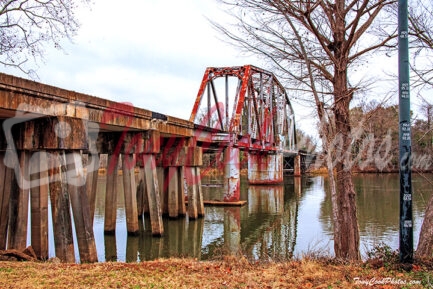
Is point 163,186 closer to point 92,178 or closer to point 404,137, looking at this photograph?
point 92,178

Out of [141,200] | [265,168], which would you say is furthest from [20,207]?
[265,168]

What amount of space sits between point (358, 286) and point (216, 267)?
2.52 m

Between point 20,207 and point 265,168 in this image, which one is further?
point 265,168

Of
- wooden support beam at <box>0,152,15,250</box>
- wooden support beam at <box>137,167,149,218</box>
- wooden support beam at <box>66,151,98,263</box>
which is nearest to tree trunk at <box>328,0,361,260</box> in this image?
wooden support beam at <box>66,151,98,263</box>

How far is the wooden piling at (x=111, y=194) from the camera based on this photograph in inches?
604

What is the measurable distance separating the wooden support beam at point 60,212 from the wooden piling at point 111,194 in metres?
6.01

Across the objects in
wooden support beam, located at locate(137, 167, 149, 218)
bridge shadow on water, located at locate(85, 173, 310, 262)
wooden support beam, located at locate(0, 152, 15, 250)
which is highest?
wooden support beam, located at locate(0, 152, 15, 250)

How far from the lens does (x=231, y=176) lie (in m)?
26.2

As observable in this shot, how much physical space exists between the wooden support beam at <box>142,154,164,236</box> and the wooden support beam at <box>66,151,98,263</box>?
17.1ft

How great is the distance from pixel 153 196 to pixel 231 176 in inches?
453

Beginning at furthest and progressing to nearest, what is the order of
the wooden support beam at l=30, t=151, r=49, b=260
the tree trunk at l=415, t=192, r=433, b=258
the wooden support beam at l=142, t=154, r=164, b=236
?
the wooden support beam at l=142, t=154, r=164, b=236
the wooden support beam at l=30, t=151, r=49, b=260
the tree trunk at l=415, t=192, r=433, b=258

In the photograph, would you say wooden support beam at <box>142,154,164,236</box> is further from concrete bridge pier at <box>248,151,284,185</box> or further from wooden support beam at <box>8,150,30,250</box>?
concrete bridge pier at <box>248,151,284,185</box>

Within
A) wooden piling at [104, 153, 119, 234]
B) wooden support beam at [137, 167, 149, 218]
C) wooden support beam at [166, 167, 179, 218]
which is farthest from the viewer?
wooden support beam at [137, 167, 149, 218]

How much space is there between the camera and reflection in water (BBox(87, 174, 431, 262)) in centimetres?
1302
